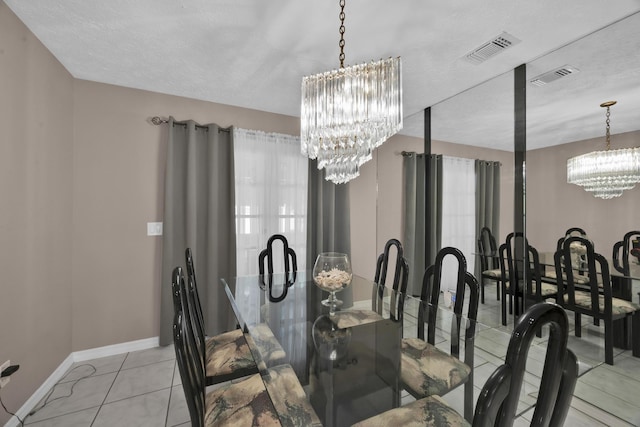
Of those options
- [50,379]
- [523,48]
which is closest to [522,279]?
[523,48]

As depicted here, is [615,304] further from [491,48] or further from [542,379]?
[491,48]

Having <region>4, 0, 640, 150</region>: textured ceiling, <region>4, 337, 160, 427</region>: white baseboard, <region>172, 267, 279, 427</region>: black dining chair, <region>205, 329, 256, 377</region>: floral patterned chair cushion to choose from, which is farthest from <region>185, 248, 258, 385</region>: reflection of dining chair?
<region>4, 0, 640, 150</region>: textured ceiling

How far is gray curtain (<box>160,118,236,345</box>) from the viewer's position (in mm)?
2754

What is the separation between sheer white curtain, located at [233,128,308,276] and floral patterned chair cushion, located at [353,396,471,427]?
231 centimetres

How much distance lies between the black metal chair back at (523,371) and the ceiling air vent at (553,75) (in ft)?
7.63

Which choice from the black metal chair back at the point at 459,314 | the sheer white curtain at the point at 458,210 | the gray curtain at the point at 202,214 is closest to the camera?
the black metal chair back at the point at 459,314

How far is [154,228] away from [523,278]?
3441 mm

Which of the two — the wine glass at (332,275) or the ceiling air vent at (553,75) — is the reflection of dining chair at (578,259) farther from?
the wine glass at (332,275)

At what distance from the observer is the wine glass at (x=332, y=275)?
70.6 inches

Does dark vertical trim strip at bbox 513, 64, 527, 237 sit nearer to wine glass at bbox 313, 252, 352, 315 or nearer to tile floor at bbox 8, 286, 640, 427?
tile floor at bbox 8, 286, 640, 427

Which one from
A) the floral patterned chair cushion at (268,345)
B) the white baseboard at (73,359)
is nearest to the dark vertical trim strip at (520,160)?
the floral patterned chair cushion at (268,345)

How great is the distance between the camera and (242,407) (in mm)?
1250

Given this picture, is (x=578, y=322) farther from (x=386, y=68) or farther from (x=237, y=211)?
(x=237, y=211)

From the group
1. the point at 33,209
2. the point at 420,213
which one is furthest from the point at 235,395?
the point at 420,213
